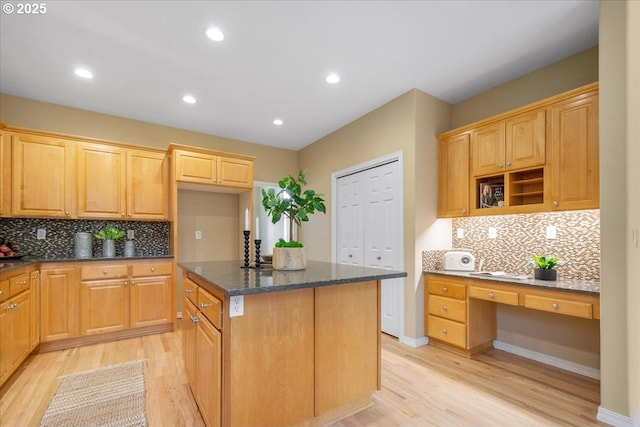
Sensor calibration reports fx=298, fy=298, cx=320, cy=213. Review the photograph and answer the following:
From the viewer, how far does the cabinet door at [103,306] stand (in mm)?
3248

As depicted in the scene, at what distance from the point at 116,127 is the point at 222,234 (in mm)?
2000

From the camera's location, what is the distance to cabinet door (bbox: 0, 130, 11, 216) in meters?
3.01

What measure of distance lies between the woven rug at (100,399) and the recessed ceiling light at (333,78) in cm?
319

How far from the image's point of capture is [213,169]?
3.97 m

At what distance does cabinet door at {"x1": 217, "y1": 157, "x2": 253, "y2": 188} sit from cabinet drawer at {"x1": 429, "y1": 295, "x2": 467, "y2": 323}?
9.13 feet

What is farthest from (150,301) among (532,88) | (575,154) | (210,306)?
(532,88)

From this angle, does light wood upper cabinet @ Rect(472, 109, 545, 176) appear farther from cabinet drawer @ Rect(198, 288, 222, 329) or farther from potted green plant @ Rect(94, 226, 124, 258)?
potted green plant @ Rect(94, 226, 124, 258)

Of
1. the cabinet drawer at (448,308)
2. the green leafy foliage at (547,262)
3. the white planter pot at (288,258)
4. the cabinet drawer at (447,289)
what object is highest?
the white planter pot at (288,258)

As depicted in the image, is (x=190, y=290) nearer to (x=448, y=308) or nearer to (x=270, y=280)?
(x=270, y=280)

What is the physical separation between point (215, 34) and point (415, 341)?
3.45 meters

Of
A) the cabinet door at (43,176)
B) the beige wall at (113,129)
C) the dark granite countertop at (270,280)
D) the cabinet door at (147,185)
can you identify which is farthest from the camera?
the cabinet door at (147,185)

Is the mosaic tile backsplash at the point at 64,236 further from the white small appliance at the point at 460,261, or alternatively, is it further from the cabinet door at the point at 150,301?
the white small appliance at the point at 460,261

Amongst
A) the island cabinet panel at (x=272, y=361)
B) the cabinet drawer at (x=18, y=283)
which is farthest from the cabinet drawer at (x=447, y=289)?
the cabinet drawer at (x=18, y=283)

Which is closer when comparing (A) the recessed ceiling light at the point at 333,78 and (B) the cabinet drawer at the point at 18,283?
(B) the cabinet drawer at the point at 18,283
